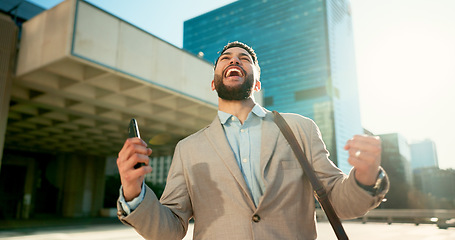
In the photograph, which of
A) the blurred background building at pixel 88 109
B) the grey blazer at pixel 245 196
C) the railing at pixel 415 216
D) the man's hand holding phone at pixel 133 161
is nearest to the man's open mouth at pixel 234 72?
the grey blazer at pixel 245 196

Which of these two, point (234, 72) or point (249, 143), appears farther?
point (234, 72)

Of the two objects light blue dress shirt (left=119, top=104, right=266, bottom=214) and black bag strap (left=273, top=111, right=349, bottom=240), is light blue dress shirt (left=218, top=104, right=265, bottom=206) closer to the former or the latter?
light blue dress shirt (left=119, top=104, right=266, bottom=214)

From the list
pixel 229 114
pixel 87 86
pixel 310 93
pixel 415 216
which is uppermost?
pixel 310 93

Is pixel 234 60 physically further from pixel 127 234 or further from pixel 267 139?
pixel 127 234

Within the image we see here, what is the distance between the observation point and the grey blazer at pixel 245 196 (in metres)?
1.74

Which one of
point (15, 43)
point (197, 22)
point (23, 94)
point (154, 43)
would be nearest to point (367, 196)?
point (154, 43)

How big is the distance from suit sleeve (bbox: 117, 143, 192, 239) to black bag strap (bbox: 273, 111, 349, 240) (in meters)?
0.75

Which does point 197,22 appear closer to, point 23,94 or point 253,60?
point 23,94

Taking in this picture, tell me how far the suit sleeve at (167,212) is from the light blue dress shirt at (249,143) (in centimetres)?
40

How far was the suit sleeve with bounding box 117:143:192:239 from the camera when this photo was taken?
5.40 ft

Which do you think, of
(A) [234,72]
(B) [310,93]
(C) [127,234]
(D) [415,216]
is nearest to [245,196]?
(A) [234,72]

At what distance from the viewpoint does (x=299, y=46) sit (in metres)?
113

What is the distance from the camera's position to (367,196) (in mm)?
1579

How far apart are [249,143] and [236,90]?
0.39 metres
